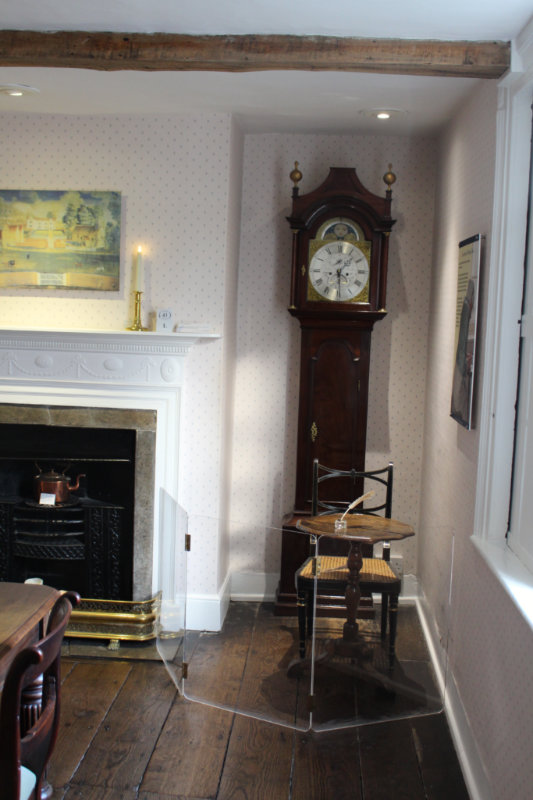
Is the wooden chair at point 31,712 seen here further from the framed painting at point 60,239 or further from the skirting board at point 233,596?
the framed painting at point 60,239

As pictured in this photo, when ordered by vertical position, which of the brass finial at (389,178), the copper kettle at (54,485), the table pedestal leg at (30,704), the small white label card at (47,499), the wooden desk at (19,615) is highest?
the brass finial at (389,178)

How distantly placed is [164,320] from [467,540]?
1.73 m

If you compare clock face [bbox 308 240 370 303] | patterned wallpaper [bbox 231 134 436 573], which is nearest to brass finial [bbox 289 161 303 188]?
patterned wallpaper [bbox 231 134 436 573]

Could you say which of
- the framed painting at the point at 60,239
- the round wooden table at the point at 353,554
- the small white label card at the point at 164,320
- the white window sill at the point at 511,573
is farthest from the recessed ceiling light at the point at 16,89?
the white window sill at the point at 511,573

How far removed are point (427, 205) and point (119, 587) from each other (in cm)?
251

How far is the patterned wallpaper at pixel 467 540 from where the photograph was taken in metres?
2.16

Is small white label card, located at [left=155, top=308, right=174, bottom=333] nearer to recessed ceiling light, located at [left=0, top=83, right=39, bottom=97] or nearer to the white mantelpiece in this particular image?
the white mantelpiece

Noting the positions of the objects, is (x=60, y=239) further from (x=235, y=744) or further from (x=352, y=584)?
(x=235, y=744)

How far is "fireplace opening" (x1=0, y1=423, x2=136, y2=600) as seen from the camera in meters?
3.76

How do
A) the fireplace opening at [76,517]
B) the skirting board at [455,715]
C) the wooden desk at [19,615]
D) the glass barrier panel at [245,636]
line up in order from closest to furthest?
1. the wooden desk at [19,615]
2. the skirting board at [455,715]
3. the glass barrier panel at [245,636]
4. the fireplace opening at [76,517]

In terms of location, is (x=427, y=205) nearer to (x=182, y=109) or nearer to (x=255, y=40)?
(x=182, y=109)

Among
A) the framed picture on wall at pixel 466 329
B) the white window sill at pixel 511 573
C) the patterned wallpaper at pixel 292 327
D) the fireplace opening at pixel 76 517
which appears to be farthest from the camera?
the patterned wallpaper at pixel 292 327

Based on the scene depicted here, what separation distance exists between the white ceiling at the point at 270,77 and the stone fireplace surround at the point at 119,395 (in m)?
1.07

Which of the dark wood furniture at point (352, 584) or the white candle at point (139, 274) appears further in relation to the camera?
the white candle at point (139, 274)
